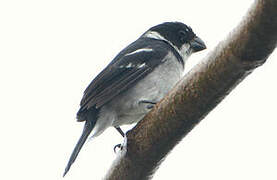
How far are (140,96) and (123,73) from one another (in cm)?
32

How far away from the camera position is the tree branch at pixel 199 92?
8.64 feet

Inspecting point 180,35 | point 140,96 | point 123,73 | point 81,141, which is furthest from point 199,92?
point 180,35

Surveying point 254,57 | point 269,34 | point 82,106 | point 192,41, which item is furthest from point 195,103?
point 192,41

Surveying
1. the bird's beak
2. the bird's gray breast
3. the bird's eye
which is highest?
the bird's gray breast

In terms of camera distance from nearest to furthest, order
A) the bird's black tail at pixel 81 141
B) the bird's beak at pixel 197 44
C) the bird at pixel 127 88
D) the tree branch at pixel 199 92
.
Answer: the tree branch at pixel 199 92 → the bird's black tail at pixel 81 141 → the bird at pixel 127 88 → the bird's beak at pixel 197 44

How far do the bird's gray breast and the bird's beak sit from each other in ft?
3.49

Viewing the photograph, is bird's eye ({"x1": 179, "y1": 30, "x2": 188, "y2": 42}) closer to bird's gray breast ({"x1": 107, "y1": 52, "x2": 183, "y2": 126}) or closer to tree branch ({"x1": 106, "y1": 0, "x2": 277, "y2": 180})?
bird's gray breast ({"x1": 107, "y1": 52, "x2": 183, "y2": 126})

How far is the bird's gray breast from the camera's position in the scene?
17.5 ft

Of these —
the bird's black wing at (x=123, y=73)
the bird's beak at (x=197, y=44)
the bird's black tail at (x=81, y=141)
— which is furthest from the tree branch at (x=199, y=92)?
the bird's beak at (x=197, y=44)

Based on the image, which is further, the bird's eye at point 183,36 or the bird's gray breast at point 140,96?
the bird's eye at point 183,36

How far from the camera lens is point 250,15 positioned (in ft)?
8.77

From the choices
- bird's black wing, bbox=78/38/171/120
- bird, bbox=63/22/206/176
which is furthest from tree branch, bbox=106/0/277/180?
bird's black wing, bbox=78/38/171/120

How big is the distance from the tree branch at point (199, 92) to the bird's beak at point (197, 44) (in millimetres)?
3314

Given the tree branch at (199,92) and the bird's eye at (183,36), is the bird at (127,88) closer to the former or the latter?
the bird's eye at (183,36)
